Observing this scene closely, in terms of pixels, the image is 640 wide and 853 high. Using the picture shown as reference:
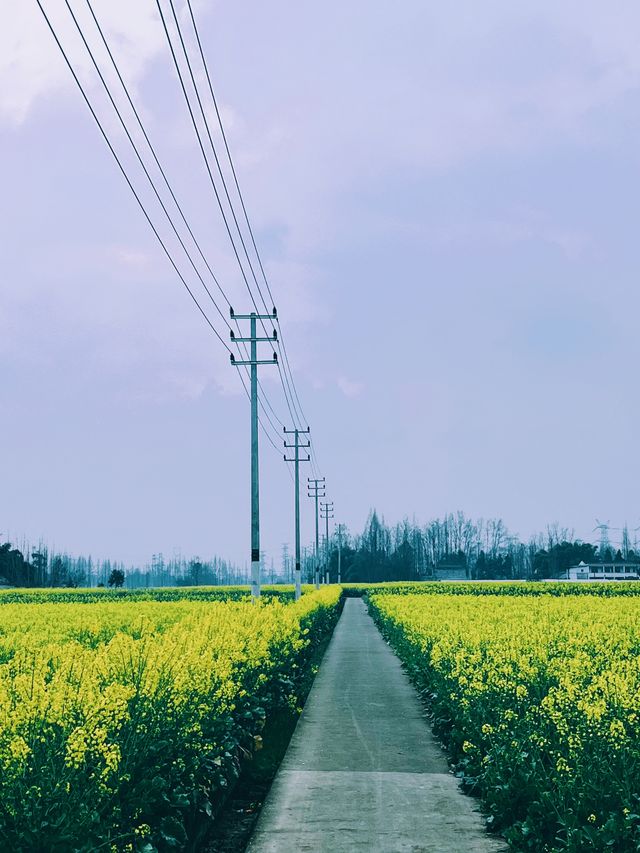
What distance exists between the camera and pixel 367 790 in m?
9.03

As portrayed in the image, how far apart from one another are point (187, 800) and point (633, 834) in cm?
309

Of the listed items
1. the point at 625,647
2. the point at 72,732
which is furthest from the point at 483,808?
the point at 625,647

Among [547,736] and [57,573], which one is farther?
[57,573]

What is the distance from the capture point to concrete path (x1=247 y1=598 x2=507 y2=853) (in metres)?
7.29

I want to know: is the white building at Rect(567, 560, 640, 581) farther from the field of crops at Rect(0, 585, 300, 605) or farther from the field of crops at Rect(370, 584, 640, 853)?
the field of crops at Rect(370, 584, 640, 853)

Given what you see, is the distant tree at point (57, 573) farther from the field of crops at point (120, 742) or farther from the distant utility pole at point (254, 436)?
the field of crops at point (120, 742)

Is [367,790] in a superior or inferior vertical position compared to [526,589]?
superior

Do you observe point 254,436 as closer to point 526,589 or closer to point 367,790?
point 367,790

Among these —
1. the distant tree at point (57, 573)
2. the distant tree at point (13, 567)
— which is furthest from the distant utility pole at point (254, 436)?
the distant tree at point (57, 573)

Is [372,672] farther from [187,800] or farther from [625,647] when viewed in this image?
[187,800]

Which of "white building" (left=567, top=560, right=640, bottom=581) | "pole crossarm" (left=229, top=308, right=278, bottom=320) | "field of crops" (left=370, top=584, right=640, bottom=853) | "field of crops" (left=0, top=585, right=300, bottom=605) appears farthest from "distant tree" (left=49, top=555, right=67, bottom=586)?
"field of crops" (left=370, top=584, right=640, bottom=853)

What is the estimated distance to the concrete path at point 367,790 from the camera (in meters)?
7.29

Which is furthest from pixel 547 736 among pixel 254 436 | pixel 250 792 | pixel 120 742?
pixel 254 436

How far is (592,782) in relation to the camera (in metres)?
6.27
